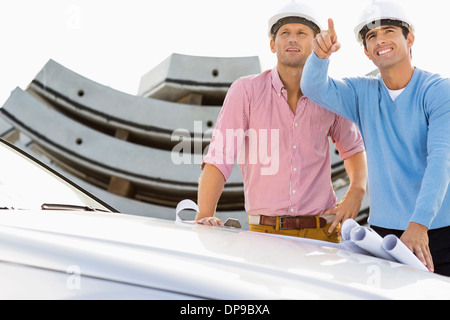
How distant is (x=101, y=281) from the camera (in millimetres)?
979

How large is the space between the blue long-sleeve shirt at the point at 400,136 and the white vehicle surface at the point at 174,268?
35.5 inches

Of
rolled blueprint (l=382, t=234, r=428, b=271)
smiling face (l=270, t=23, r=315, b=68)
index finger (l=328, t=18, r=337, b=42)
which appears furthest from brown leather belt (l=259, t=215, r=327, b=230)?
rolled blueprint (l=382, t=234, r=428, b=271)

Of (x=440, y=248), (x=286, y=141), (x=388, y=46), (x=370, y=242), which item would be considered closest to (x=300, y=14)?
(x=388, y=46)

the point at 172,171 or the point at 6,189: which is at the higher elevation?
the point at 172,171

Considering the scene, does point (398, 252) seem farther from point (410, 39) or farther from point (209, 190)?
point (410, 39)

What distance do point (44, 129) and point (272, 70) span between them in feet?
41.3

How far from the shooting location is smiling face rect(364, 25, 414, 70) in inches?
86.7

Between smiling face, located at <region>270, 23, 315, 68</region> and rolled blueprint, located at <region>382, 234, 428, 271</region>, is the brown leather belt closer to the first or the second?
smiling face, located at <region>270, 23, 315, 68</region>

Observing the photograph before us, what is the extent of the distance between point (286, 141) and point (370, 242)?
4.11 ft

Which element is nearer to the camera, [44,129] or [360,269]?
[360,269]

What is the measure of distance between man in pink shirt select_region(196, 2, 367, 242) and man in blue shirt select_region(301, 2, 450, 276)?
29cm
